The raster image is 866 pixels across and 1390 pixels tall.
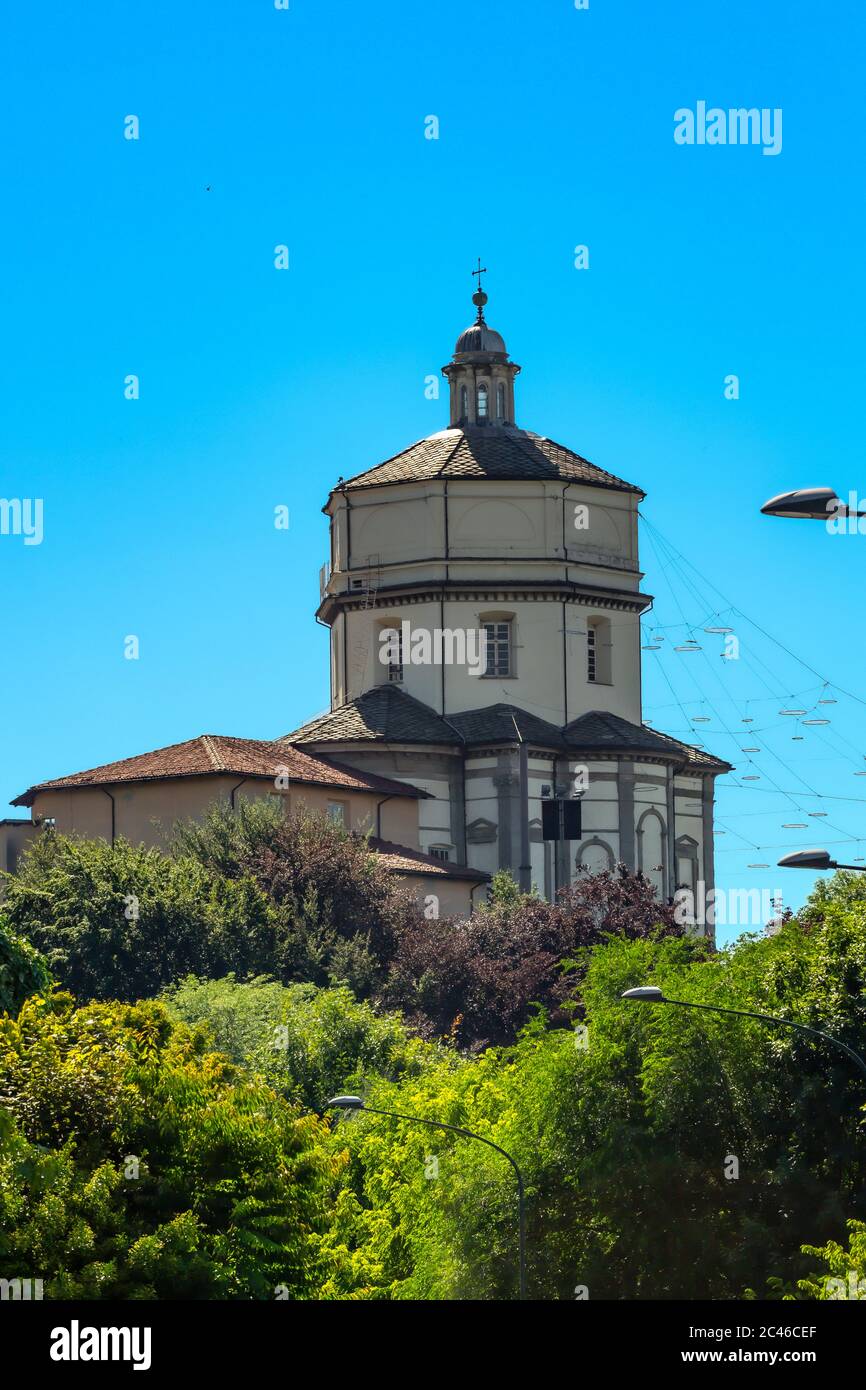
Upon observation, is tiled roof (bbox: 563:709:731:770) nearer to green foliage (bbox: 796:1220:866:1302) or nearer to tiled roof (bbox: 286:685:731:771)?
tiled roof (bbox: 286:685:731:771)

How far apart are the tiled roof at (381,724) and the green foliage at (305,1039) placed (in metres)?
27.5

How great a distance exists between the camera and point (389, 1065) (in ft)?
190

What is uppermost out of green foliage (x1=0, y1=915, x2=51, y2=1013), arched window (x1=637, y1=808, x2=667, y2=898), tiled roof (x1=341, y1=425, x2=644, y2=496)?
tiled roof (x1=341, y1=425, x2=644, y2=496)

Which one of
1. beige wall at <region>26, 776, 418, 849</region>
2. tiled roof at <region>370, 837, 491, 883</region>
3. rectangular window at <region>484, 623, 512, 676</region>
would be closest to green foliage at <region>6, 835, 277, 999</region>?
beige wall at <region>26, 776, 418, 849</region>

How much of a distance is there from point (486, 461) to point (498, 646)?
6800 mm

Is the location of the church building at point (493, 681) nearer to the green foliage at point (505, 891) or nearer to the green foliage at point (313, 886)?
the green foliage at point (505, 891)

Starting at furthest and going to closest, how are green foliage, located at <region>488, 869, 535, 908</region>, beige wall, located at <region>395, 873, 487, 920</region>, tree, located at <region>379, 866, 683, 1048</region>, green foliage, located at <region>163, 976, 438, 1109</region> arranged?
beige wall, located at <region>395, 873, 487, 920</region> < green foliage, located at <region>488, 869, 535, 908</region> < tree, located at <region>379, 866, 683, 1048</region> < green foliage, located at <region>163, 976, 438, 1109</region>

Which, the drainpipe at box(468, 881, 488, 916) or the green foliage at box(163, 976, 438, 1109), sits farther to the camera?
the drainpipe at box(468, 881, 488, 916)

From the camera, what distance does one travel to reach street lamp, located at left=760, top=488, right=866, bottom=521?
65.7 feet

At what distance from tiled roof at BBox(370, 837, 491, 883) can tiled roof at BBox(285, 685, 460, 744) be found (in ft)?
15.2

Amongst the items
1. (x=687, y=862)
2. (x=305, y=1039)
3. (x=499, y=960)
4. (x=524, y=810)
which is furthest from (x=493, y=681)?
(x=305, y=1039)

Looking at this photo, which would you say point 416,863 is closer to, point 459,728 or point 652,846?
point 459,728

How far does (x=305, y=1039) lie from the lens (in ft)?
186
